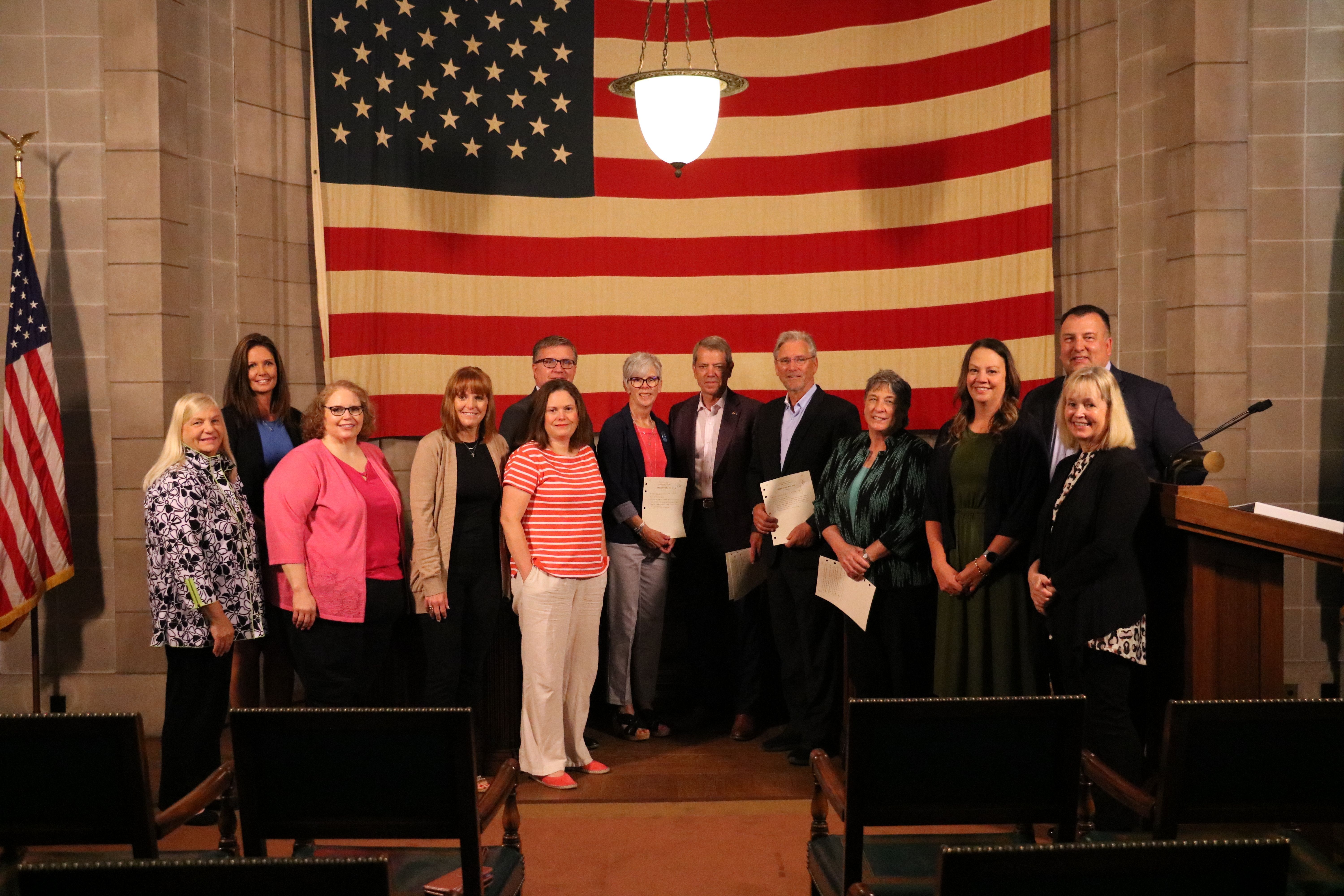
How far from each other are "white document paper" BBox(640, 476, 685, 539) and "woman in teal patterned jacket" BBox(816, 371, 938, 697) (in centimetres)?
75

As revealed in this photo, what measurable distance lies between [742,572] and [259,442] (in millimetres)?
2005

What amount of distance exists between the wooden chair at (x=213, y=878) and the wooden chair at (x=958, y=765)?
98 centimetres

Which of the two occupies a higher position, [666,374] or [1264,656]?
[666,374]

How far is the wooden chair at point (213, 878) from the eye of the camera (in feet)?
4.52

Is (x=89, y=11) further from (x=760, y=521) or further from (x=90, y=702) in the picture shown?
(x=760, y=521)

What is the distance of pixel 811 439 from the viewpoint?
432 centimetres

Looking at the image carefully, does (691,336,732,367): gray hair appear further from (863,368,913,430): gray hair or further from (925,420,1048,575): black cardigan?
(925,420,1048,575): black cardigan

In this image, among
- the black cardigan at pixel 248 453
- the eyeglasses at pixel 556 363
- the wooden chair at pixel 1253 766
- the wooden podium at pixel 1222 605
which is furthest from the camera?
the eyeglasses at pixel 556 363

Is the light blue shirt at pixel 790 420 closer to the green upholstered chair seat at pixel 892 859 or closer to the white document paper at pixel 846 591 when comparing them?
the white document paper at pixel 846 591

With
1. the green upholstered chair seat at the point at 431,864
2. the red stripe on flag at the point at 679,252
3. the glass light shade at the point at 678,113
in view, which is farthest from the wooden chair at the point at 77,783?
the red stripe on flag at the point at 679,252

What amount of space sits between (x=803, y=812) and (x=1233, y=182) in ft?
10.8

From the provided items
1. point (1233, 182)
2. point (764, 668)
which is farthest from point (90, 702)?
point (1233, 182)

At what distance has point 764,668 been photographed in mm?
4676

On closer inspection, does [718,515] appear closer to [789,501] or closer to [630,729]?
[789,501]
